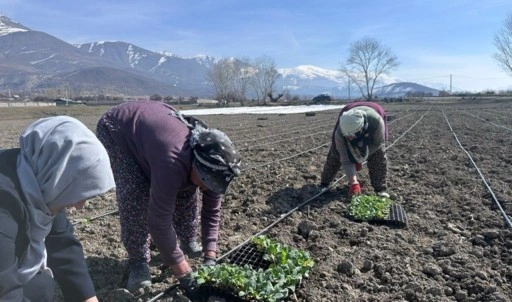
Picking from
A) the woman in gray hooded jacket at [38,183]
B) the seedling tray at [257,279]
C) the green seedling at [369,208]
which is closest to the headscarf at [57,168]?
the woman in gray hooded jacket at [38,183]

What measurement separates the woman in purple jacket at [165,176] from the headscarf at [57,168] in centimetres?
70

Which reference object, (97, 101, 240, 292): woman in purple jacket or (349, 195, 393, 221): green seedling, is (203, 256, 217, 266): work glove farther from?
(349, 195, 393, 221): green seedling

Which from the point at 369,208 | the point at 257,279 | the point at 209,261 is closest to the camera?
→ the point at 257,279

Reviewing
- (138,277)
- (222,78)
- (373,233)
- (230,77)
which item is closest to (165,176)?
(138,277)

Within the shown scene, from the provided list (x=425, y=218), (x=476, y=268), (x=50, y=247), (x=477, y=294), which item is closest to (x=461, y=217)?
(x=425, y=218)

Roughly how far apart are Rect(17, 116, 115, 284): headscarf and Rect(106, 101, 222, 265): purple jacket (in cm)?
68

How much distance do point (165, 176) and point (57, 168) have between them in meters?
0.86

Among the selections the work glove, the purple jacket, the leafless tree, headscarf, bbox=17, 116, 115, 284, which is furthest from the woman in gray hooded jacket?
the leafless tree

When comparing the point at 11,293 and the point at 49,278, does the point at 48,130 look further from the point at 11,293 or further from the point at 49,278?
the point at 49,278

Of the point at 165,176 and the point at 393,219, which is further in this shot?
the point at 393,219

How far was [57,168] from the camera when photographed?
5.74ft

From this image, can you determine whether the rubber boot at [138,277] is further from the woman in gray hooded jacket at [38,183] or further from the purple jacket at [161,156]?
the woman in gray hooded jacket at [38,183]

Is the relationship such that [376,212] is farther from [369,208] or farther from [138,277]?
[138,277]

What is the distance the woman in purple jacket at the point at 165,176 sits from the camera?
8.42 ft
